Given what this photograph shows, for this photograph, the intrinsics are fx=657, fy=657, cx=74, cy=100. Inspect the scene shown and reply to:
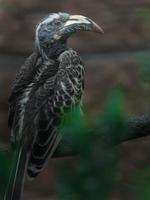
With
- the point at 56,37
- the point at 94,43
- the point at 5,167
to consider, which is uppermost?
the point at 5,167

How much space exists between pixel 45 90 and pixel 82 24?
154mm

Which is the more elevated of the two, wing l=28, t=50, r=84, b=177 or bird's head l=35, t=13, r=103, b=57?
bird's head l=35, t=13, r=103, b=57

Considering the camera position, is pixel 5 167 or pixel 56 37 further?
pixel 56 37

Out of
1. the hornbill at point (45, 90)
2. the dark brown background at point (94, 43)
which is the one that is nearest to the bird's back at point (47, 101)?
the hornbill at point (45, 90)

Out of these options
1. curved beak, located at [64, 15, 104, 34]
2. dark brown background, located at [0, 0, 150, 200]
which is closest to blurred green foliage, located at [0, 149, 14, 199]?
curved beak, located at [64, 15, 104, 34]

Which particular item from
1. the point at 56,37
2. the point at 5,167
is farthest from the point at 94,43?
the point at 5,167

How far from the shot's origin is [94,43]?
1690mm

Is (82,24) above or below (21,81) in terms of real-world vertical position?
above

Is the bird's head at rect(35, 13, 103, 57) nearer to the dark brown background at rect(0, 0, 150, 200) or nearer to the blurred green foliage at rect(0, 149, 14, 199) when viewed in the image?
the dark brown background at rect(0, 0, 150, 200)

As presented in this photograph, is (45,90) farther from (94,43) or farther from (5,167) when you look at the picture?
(5,167)

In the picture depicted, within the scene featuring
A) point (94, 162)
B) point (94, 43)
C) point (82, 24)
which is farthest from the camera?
point (94, 43)

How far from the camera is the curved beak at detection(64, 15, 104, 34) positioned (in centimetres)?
127

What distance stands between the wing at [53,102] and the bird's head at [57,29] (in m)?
0.05

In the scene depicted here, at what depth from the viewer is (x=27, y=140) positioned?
122cm
